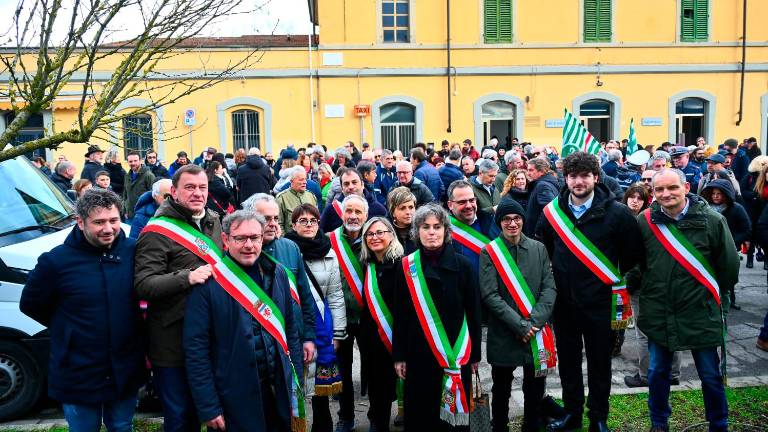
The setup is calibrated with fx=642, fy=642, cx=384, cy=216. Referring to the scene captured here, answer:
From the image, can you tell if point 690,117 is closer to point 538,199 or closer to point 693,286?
point 538,199

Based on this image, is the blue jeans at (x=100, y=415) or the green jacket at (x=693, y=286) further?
the green jacket at (x=693, y=286)

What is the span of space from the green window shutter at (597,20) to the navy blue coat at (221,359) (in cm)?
2011

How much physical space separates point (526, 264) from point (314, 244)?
160 centimetres

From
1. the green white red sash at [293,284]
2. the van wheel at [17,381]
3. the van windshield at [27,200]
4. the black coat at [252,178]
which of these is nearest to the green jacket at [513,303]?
the green white red sash at [293,284]

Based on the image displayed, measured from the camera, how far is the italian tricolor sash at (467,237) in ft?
18.2

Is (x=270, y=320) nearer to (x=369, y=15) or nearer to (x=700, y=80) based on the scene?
(x=369, y=15)

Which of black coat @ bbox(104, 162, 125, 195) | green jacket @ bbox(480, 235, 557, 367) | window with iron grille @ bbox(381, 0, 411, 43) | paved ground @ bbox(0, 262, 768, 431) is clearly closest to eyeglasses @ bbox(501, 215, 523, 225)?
green jacket @ bbox(480, 235, 557, 367)

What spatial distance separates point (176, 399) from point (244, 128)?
17.4 meters

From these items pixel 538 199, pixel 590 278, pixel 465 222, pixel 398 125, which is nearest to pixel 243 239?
pixel 465 222

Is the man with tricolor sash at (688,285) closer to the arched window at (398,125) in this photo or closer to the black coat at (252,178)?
the black coat at (252,178)

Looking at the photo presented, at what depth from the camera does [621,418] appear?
5.18 metres

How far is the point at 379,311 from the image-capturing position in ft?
15.7

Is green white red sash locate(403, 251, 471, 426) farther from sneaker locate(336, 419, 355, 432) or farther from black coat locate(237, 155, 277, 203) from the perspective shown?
black coat locate(237, 155, 277, 203)

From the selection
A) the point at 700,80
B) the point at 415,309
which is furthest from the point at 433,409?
the point at 700,80
